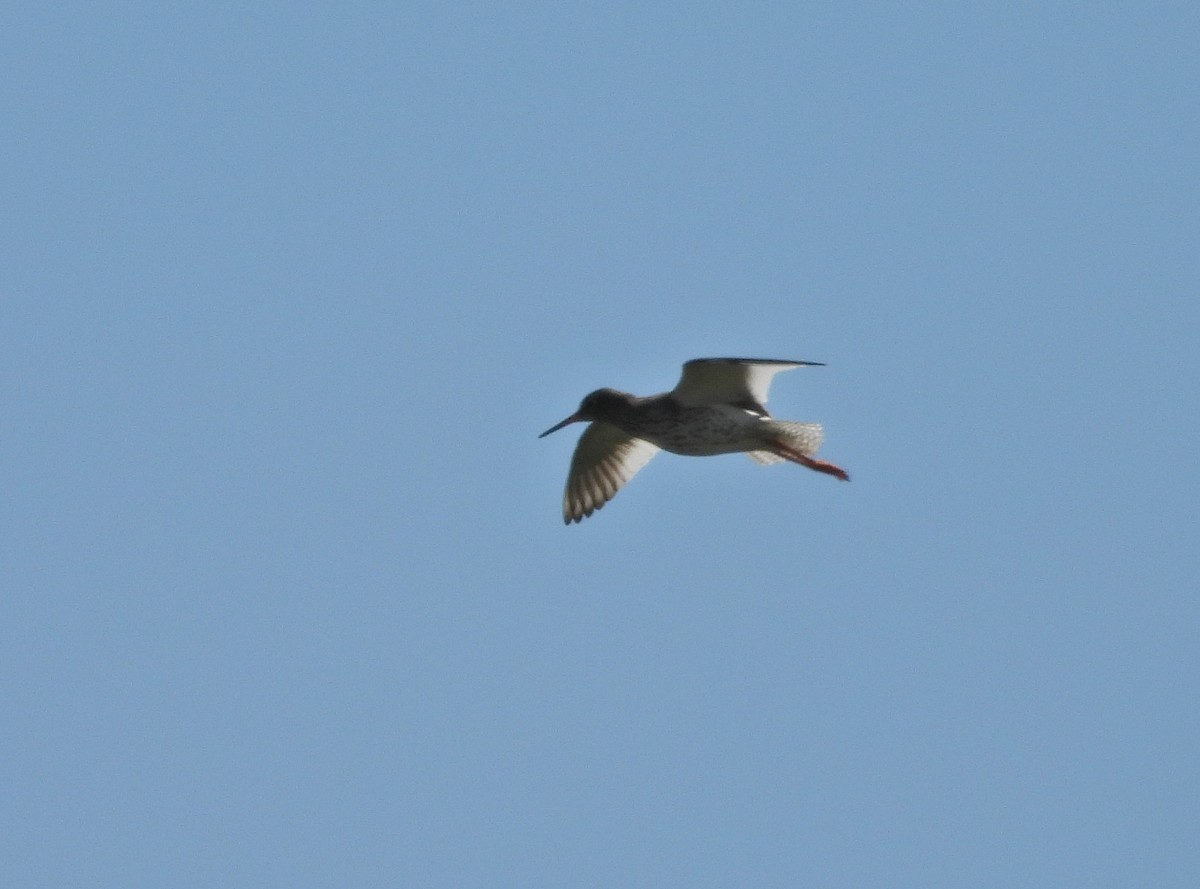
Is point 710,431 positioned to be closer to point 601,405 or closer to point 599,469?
point 601,405

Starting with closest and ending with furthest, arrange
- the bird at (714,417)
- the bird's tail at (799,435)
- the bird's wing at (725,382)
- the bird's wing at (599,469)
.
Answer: the bird's wing at (725,382) → the bird at (714,417) → the bird's tail at (799,435) → the bird's wing at (599,469)

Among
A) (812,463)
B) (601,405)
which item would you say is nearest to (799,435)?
(812,463)

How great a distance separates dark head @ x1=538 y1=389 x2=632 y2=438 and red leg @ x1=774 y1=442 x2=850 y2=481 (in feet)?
4.37

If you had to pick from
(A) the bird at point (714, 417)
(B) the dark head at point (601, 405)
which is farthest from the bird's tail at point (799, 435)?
(B) the dark head at point (601, 405)

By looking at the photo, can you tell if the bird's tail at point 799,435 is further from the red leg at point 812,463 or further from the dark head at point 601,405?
the dark head at point 601,405

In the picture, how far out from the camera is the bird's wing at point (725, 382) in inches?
604

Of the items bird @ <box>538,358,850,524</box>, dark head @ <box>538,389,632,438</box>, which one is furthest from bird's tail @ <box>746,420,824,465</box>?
Answer: dark head @ <box>538,389,632,438</box>

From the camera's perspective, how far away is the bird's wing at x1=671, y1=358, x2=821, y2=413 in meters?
15.3

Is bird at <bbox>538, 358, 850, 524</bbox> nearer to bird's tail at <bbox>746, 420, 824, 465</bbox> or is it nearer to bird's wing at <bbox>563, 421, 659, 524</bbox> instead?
bird's tail at <bbox>746, 420, 824, 465</bbox>

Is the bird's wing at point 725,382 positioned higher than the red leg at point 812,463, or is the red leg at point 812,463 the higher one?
the bird's wing at point 725,382

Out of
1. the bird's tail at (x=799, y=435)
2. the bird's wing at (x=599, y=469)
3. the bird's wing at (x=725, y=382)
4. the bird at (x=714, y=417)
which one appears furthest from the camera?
the bird's wing at (x=599, y=469)

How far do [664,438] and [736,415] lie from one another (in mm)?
673

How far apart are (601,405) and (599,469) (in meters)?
1.53

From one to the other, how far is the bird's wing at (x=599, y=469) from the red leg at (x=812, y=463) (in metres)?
1.73
